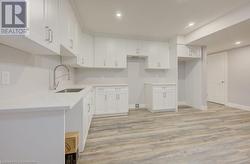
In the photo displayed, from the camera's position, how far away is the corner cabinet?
14.2 feet

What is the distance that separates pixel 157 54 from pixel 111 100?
7.27 ft

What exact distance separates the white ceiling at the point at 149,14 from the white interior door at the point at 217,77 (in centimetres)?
271

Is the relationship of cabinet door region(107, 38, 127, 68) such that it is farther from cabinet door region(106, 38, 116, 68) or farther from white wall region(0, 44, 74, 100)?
white wall region(0, 44, 74, 100)

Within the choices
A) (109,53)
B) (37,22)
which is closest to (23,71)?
(37,22)

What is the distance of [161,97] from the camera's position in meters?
4.39

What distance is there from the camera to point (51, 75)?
2.50 metres

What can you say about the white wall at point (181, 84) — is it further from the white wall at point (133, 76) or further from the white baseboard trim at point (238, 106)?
the white baseboard trim at point (238, 106)

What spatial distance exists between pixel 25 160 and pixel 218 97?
21.8 ft

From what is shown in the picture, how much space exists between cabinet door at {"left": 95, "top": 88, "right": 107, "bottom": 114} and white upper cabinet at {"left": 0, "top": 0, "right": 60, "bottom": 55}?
2244mm

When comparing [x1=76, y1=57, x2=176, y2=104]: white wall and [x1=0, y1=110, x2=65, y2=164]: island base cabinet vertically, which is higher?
[x1=76, y1=57, x2=176, y2=104]: white wall

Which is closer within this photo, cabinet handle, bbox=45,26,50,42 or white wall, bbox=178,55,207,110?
cabinet handle, bbox=45,26,50,42

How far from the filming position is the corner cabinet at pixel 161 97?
4.33 meters

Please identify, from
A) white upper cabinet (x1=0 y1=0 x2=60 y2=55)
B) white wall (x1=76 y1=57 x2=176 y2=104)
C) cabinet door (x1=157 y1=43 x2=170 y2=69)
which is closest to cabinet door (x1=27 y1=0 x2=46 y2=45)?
white upper cabinet (x1=0 y1=0 x2=60 y2=55)

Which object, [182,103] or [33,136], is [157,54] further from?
[33,136]
